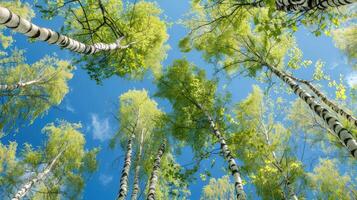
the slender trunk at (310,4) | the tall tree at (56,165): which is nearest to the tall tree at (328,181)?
the slender trunk at (310,4)

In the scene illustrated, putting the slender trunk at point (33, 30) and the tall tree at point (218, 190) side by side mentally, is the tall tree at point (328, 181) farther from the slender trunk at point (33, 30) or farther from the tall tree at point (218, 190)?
the slender trunk at point (33, 30)

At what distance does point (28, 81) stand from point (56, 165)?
5180mm

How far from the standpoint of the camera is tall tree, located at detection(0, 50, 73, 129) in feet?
59.2

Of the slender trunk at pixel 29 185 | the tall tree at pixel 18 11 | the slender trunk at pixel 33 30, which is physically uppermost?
the tall tree at pixel 18 11

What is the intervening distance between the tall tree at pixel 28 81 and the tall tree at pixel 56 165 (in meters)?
1.60

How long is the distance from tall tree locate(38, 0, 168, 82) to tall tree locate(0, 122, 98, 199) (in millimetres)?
6172

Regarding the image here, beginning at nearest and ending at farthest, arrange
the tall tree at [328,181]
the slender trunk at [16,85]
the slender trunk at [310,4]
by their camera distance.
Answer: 1. the slender trunk at [310,4]
2. the slender trunk at [16,85]
3. the tall tree at [328,181]

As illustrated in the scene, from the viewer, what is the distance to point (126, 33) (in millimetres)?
9516

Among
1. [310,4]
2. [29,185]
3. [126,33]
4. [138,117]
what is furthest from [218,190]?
[310,4]

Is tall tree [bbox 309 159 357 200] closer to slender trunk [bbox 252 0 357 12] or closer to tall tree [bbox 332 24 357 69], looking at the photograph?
tall tree [bbox 332 24 357 69]

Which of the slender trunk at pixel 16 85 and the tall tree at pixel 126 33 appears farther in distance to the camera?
the slender trunk at pixel 16 85

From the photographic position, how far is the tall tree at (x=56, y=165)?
17.3 m

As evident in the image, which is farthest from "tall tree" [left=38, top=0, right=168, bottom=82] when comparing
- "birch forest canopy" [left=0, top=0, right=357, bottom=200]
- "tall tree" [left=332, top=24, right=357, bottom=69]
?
"tall tree" [left=332, top=24, right=357, bottom=69]

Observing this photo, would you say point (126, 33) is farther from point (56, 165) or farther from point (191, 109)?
point (56, 165)
